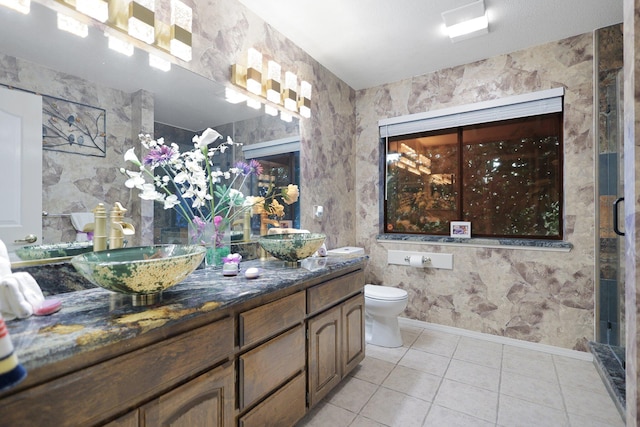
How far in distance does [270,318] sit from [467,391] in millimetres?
1495

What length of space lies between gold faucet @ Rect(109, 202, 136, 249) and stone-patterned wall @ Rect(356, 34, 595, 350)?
2.44m

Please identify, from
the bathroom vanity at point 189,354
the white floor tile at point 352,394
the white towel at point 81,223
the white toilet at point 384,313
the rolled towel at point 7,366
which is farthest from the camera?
the white toilet at point 384,313

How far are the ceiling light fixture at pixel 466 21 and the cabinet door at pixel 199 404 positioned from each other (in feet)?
8.32

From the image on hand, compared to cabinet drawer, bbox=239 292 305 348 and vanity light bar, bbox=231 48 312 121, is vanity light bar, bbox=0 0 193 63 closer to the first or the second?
vanity light bar, bbox=231 48 312 121

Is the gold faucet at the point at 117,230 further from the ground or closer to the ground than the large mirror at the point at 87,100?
closer to the ground

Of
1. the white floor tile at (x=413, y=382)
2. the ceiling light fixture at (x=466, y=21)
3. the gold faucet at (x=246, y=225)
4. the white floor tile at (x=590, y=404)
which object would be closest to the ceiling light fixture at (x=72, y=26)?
the gold faucet at (x=246, y=225)

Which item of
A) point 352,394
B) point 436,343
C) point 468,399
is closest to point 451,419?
point 468,399

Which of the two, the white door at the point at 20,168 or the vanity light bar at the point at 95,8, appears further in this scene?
the vanity light bar at the point at 95,8

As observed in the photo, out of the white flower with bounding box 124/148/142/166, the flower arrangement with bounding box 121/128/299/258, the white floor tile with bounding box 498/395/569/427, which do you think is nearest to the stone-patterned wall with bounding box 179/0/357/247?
the flower arrangement with bounding box 121/128/299/258

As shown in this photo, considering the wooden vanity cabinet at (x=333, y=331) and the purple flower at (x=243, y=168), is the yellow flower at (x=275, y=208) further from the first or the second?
the wooden vanity cabinet at (x=333, y=331)

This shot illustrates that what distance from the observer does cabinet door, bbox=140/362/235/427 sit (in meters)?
0.90

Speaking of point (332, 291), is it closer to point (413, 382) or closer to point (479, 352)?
point (413, 382)

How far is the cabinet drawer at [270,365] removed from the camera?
121cm

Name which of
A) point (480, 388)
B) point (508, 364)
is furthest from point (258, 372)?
point (508, 364)
